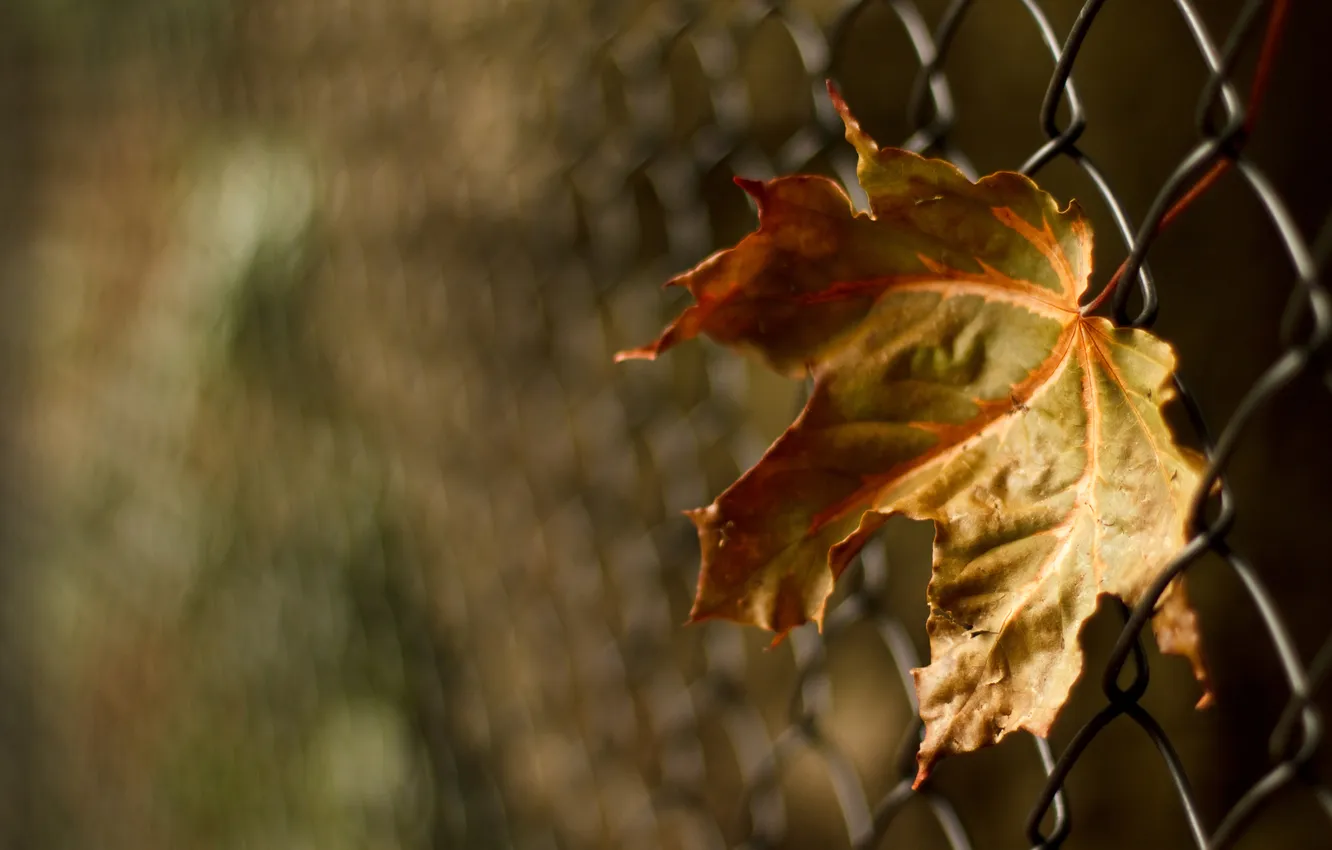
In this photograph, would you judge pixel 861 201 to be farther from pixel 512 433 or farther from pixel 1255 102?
pixel 512 433

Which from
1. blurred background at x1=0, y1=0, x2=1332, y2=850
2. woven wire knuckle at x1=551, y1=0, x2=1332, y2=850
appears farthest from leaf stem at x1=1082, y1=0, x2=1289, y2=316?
blurred background at x1=0, y1=0, x2=1332, y2=850

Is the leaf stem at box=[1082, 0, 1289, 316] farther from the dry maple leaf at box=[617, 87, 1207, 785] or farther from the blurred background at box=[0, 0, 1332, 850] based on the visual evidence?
the blurred background at box=[0, 0, 1332, 850]

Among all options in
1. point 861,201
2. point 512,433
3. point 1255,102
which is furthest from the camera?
point 512,433

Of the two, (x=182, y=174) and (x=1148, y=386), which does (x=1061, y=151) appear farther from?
(x=182, y=174)

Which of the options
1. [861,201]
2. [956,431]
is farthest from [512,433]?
[956,431]

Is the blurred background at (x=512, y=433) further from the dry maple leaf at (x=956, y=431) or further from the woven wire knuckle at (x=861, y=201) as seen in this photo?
the dry maple leaf at (x=956, y=431)

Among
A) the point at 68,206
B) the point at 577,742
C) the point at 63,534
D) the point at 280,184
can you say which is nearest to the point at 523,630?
the point at 577,742

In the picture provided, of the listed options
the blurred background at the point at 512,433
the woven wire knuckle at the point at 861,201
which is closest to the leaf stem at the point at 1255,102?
the woven wire knuckle at the point at 861,201
